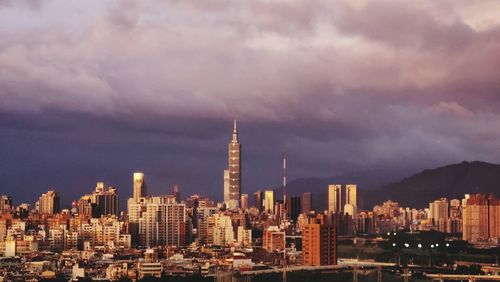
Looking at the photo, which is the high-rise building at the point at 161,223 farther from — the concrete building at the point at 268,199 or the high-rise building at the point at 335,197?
the high-rise building at the point at 335,197

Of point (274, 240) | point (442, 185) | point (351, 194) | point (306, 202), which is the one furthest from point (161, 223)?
point (442, 185)

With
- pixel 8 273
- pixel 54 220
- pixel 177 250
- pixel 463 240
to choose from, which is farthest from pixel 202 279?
pixel 463 240

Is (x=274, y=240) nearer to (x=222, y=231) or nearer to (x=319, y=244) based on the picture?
(x=222, y=231)

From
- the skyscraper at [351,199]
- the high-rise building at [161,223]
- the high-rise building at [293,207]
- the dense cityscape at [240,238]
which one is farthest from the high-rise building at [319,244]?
the skyscraper at [351,199]

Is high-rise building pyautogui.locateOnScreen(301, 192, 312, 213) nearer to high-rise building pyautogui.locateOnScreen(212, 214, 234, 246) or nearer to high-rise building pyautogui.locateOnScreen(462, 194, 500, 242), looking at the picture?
high-rise building pyautogui.locateOnScreen(462, 194, 500, 242)

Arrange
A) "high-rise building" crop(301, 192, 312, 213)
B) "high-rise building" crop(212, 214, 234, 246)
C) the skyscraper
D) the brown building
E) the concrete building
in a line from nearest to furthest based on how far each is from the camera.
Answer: the brown building
"high-rise building" crop(212, 214, 234, 246)
"high-rise building" crop(301, 192, 312, 213)
the skyscraper
the concrete building

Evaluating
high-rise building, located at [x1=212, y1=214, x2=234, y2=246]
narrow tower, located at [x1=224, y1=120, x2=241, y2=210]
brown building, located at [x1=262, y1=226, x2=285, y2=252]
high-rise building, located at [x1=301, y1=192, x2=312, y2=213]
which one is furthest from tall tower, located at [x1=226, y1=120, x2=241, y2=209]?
brown building, located at [x1=262, y1=226, x2=285, y2=252]

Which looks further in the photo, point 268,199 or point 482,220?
point 268,199
